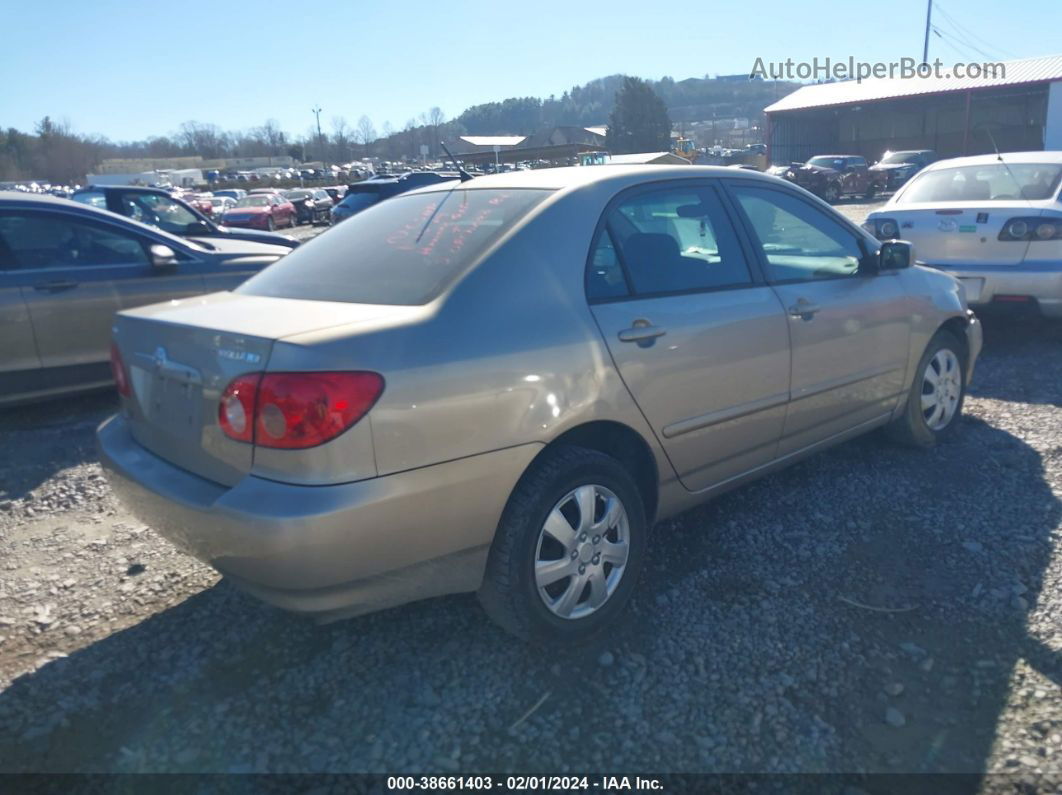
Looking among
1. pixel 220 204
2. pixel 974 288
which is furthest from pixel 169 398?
pixel 220 204

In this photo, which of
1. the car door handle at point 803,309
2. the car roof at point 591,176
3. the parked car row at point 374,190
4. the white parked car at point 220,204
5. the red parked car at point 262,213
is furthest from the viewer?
the white parked car at point 220,204

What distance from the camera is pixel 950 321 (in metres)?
4.67

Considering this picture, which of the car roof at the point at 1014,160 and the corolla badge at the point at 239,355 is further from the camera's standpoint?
the car roof at the point at 1014,160

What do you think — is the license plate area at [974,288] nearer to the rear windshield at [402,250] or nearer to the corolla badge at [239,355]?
the rear windshield at [402,250]

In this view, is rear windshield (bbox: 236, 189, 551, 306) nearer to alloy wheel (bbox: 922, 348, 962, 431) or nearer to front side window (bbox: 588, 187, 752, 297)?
front side window (bbox: 588, 187, 752, 297)

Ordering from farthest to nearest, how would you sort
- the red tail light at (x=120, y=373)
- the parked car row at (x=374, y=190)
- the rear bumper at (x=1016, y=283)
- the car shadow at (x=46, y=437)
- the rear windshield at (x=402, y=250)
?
the parked car row at (x=374, y=190), the rear bumper at (x=1016, y=283), the car shadow at (x=46, y=437), the red tail light at (x=120, y=373), the rear windshield at (x=402, y=250)

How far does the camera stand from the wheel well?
9.50ft

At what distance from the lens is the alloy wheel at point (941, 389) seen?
4566 mm

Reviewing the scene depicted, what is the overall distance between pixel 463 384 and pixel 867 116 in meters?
49.4

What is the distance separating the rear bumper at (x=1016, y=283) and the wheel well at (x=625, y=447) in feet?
14.8

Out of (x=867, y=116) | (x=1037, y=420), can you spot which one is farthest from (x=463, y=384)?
(x=867, y=116)

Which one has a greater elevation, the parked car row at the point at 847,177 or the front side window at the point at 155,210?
the front side window at the point at 155,210

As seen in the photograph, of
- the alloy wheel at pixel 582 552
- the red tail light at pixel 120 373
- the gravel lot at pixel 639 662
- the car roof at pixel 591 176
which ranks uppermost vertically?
the car roof at pixel 591 176

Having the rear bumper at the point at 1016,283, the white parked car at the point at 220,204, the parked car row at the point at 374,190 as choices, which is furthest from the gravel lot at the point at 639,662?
the white parked car at the point at 220,204
